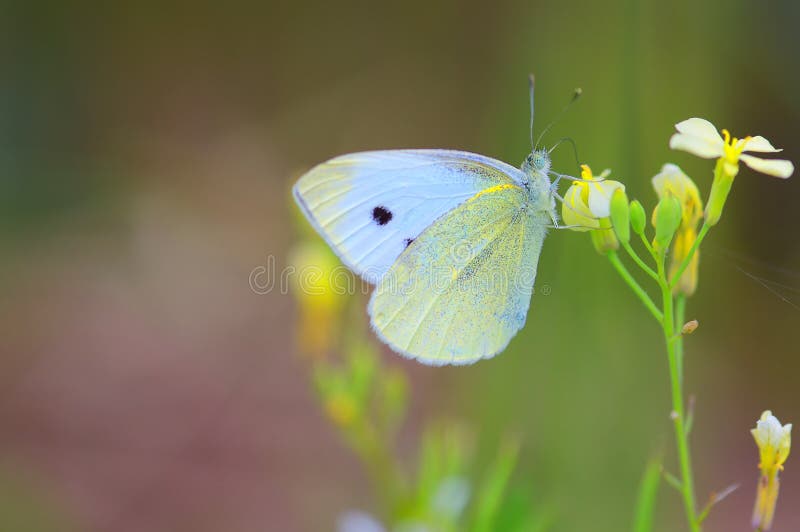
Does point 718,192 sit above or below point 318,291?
above

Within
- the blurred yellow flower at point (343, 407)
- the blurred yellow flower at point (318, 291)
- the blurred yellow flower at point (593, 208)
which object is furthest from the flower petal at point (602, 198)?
the blurred yellow flower at point (318, 291)

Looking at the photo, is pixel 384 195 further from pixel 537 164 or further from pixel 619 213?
pixel 619 213

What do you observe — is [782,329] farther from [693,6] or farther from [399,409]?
[399,409]

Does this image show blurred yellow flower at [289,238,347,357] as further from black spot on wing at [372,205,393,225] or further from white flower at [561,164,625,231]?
white flower at [561,164,625,231]

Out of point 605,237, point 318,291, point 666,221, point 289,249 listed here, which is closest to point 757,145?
point 666,221

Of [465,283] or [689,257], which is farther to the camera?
[465,283]

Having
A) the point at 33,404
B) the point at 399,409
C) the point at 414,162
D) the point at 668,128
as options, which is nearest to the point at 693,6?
the point at 668,128
